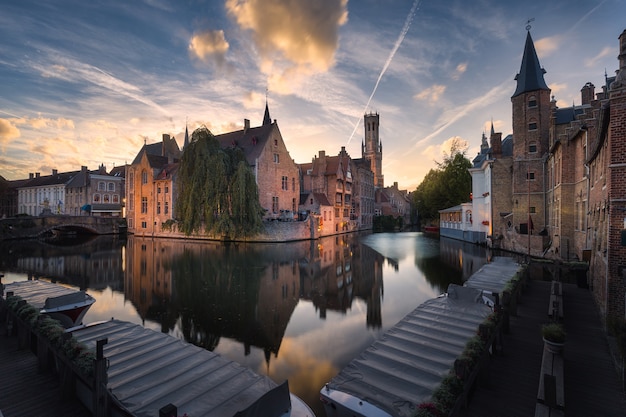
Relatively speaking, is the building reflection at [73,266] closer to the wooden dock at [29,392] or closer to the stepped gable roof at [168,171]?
the wooden dock at [29,392]

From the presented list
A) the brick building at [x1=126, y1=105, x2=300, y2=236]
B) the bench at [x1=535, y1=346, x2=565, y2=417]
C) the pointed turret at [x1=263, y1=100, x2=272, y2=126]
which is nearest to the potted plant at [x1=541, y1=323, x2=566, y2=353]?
the bench at [x1=535, y1=346, x2=565, y2=417]

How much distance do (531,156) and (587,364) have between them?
24601 mm

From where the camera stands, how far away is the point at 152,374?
4.89m

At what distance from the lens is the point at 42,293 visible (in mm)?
9680

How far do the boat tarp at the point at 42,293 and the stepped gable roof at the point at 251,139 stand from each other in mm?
28916

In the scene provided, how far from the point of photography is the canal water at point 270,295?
792 cm

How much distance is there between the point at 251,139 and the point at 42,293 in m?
34.2

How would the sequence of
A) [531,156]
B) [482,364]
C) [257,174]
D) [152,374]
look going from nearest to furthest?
[152,374] → [482,364] → [531,156] → [257,174]

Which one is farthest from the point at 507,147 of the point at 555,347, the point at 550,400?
the point at 550,400

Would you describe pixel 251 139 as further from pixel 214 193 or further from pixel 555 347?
pixel 555 347

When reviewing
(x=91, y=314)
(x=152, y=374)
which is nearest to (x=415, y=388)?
(x=152, y=374)

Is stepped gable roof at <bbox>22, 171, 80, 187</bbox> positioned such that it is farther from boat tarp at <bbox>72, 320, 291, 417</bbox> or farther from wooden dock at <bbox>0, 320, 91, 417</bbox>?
boat tarp at <bbox>72, 320, 291, 417</bbox>

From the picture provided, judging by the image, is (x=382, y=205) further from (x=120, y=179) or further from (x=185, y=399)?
(x=185, y=399)

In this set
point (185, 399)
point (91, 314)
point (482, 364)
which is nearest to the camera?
point (185, 399)
